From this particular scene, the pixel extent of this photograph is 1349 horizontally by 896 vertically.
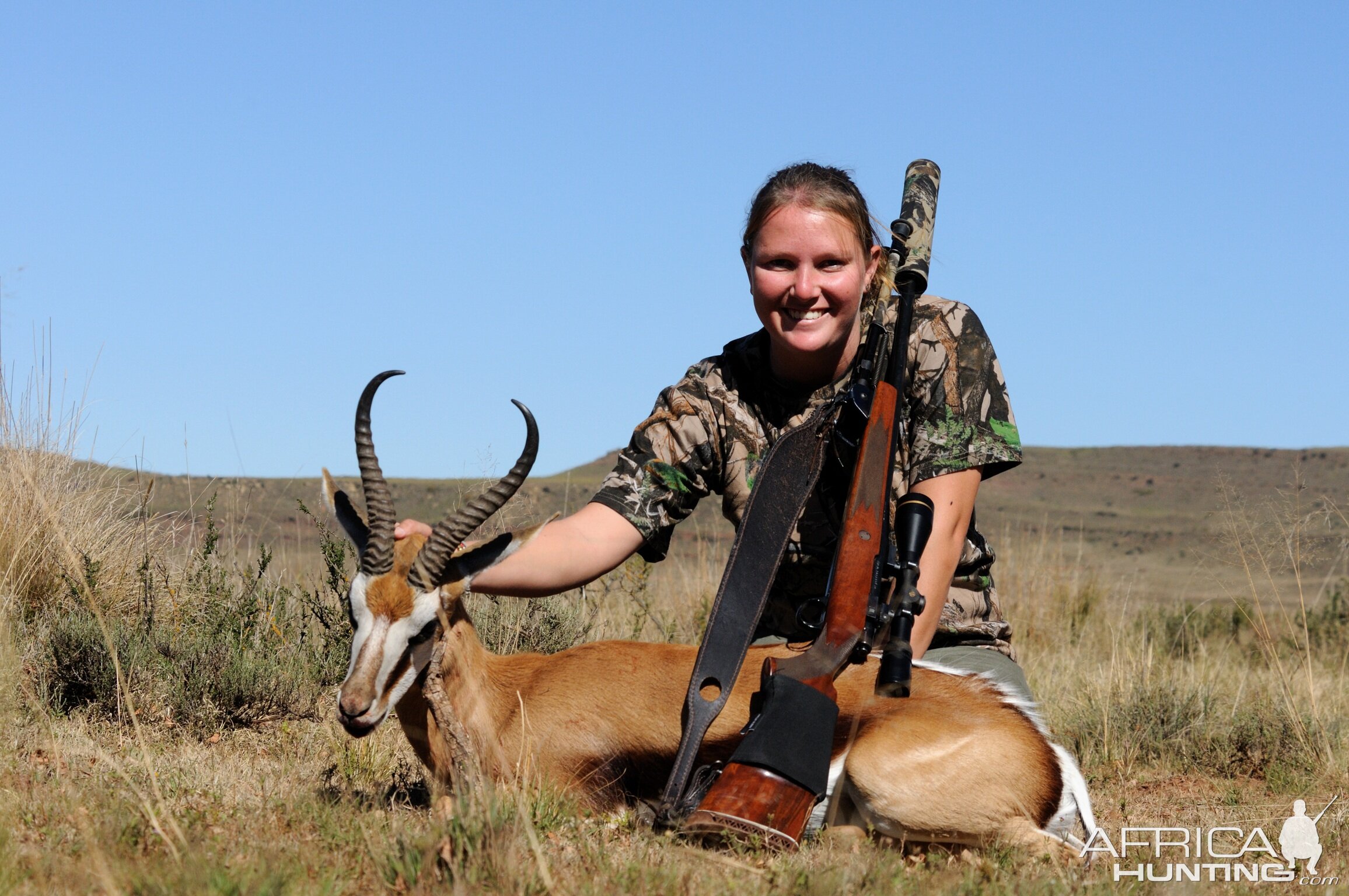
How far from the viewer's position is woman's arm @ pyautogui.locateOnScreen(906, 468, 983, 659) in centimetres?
519

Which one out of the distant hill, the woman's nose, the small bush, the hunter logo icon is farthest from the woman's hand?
the hunter logo icon

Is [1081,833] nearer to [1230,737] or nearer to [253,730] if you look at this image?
[1230,737]

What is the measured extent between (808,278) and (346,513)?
7.63ft

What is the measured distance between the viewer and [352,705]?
4.72m

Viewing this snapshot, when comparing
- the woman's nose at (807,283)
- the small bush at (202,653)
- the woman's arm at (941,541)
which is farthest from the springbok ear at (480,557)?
the small bush at (202,653)

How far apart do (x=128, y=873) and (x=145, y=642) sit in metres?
4.18

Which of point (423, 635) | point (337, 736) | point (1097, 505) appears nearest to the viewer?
point (423, 635)

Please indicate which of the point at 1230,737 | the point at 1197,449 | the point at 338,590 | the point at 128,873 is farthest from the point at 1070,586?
the point at 1197,449

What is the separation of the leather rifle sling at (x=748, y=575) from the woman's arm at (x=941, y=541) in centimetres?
52

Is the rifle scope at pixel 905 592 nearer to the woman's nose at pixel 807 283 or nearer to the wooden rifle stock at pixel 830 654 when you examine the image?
the wooden rifle stock at pixel 830 654

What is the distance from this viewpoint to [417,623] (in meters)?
5.16

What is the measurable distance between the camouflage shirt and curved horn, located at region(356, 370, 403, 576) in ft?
3.41

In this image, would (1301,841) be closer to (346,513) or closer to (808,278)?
(808,278)

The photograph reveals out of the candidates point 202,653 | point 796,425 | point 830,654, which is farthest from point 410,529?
point 202,653
